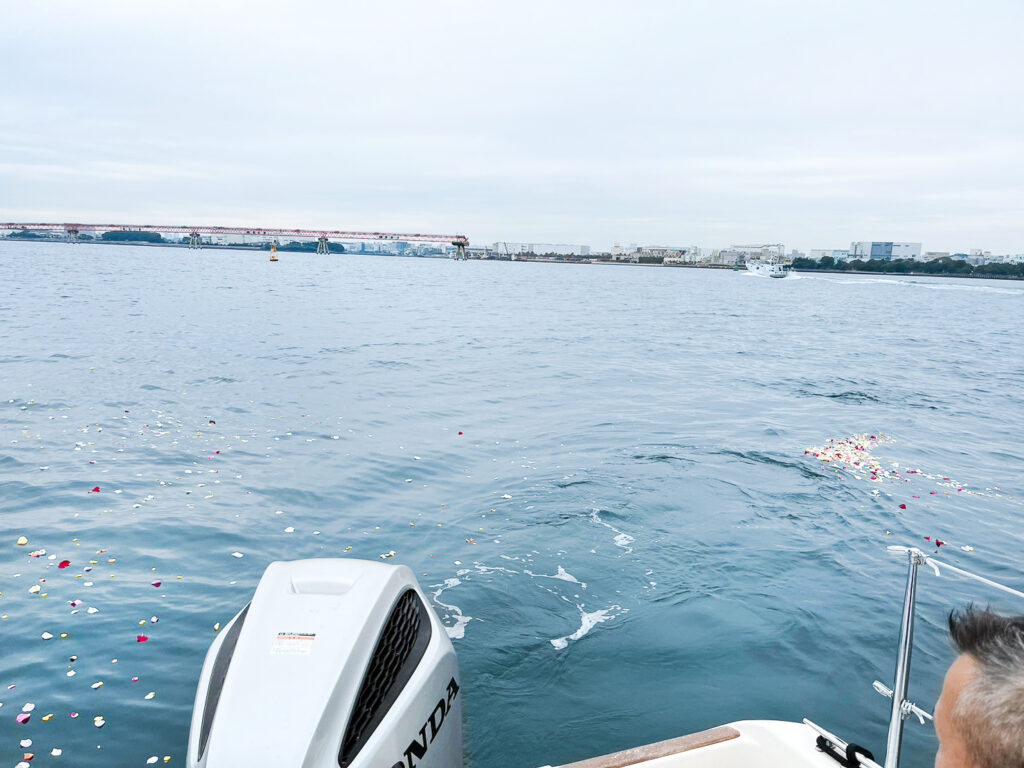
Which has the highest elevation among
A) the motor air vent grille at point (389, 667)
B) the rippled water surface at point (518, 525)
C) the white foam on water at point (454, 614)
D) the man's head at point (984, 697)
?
the man's head at point (984, 697)

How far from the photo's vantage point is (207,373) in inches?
682

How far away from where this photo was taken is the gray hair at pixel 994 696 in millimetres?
1206

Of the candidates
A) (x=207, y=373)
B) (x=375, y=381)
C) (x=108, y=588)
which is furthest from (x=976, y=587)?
(x=207, y=373)

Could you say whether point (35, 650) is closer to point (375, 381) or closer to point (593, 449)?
point (593, 449)

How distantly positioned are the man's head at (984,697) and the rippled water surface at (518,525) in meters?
3.63

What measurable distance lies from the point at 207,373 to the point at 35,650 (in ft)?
42.2

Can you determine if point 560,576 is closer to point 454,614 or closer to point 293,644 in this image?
point 454,614

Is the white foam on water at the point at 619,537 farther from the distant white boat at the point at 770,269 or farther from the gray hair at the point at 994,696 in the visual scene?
the distant white boat at the point at 770,269

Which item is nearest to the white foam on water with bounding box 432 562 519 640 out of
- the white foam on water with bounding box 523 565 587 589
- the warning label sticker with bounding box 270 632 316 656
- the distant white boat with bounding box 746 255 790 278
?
the white foam on water with bounding box 523 565 587 589

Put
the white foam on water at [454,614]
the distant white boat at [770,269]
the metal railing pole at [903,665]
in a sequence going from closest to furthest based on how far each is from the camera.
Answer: the metal railing pole at [903,665] → the white foam on water at [454,614] → the distant white boat at [770,269]

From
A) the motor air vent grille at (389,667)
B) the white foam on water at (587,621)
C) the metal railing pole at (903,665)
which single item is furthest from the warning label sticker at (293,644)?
A: the white foam on water at (587,621)

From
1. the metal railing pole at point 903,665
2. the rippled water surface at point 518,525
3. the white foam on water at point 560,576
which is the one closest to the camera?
the metal railing pole at point 903,665

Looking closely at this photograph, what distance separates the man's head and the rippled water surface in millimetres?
3626

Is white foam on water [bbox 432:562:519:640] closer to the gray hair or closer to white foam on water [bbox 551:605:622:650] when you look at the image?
white foam on water [bbox 551:605:622:650]
